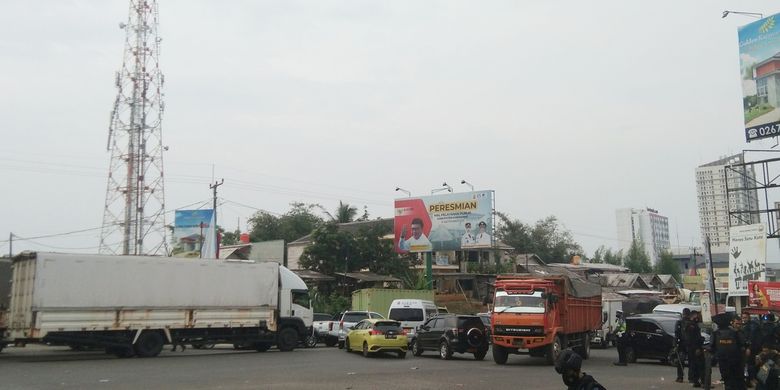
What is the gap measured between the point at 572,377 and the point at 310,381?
10.3 metres

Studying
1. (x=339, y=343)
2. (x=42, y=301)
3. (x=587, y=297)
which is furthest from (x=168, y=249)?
(x=587, y=297)

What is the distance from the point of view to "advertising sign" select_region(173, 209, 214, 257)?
5147 centimetres

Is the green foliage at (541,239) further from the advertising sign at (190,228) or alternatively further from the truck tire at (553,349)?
the truck tire at (553,349)

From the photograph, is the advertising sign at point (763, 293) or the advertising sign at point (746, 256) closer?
the advertising sign at point (763, 293)

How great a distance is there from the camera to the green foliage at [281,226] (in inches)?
3206

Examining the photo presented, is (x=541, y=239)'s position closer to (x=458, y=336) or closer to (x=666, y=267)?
(x=666, y=267)

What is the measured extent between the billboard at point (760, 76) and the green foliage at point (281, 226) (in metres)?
Result: 56.2

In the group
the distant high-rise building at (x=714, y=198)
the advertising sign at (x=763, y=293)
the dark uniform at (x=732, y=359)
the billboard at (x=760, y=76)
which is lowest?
the dark uniform at (x=732, y=359)

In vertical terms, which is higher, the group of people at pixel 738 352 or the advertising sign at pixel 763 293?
the advertising sign at pixel 763 293

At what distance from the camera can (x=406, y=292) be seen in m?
38.9

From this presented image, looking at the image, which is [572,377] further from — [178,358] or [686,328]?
[178,358]

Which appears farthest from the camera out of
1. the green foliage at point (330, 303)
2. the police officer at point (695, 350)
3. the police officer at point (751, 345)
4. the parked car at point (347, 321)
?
the green foliage at point (330, 303)

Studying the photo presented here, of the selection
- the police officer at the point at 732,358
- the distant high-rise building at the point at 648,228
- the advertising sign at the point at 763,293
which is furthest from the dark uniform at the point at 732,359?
the distant high-rise building at the point at 648,228

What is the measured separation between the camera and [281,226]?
82.9m
